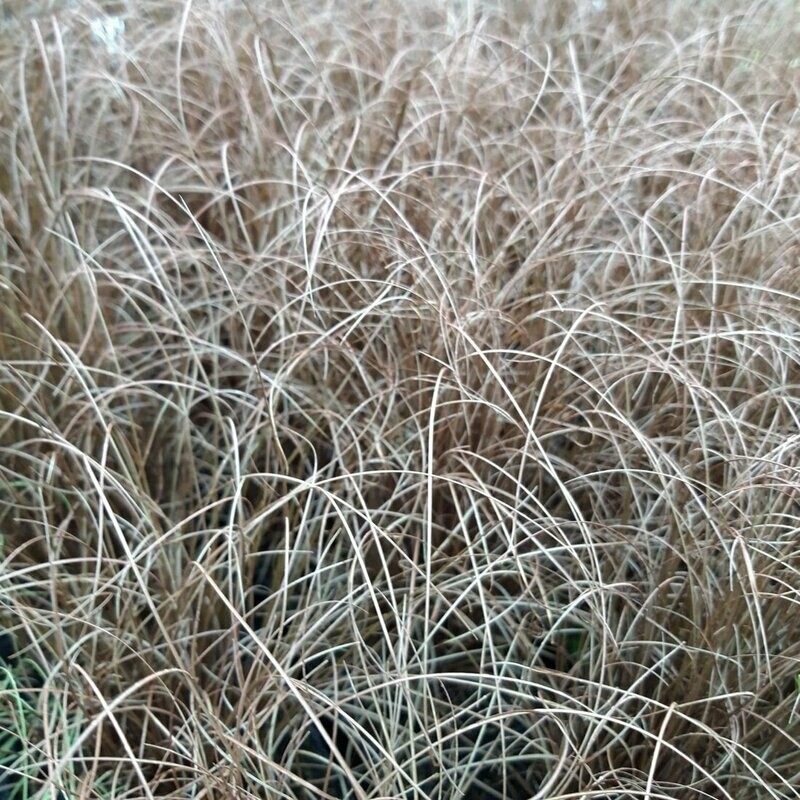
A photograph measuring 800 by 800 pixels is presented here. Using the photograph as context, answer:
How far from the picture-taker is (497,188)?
4.26 ft

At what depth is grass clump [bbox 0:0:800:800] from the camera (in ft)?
2.94

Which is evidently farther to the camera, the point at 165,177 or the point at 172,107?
the point at 172,107

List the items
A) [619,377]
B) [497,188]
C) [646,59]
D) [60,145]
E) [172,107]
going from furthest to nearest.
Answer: [646,59] → [172,107] → [60,145] → [497,188] → [619,377]

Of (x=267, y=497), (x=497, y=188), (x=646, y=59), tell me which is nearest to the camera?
(x=267, y=497)

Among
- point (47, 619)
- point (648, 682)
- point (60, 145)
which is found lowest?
point (648, 682)

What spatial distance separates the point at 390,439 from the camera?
1121mm

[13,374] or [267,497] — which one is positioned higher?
[13,374]

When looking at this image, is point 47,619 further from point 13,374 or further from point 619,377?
point 619,377

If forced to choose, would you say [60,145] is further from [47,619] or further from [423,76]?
[47,619]

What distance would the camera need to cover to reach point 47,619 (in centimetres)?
97

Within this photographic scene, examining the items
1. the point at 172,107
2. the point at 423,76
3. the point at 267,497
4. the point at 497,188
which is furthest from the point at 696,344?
the point at 172,107

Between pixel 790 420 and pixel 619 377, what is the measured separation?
228 mm

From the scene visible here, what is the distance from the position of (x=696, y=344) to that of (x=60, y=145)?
1.00 m

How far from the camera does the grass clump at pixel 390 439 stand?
2.94 feet
